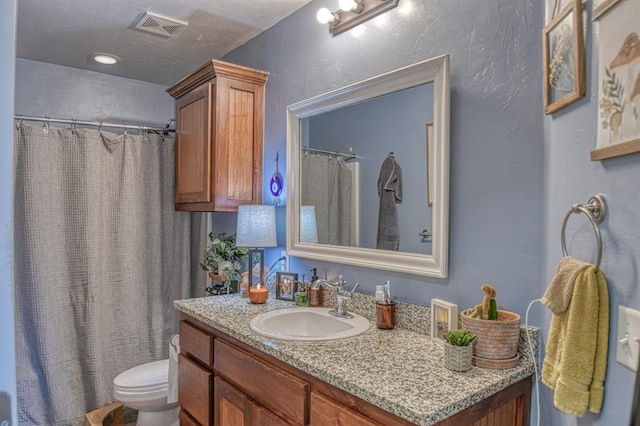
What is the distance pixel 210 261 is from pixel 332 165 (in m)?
1.03

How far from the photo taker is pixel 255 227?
6.81 ft

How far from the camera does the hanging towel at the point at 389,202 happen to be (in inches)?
64.1

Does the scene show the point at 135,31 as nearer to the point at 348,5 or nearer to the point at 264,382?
the point at 348,5

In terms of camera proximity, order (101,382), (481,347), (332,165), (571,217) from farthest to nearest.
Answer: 1. (101,382)
2. (332,165)
3. (481,347)
4. (571,217)

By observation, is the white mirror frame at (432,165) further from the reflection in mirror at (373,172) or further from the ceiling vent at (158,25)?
the ceiling vent at (158,25)

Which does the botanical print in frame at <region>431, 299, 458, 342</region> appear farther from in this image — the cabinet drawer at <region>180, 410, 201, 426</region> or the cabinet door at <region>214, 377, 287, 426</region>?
the cabinet drawer at <region>180, 410, 201, 426</region>

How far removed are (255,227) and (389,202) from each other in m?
0.75

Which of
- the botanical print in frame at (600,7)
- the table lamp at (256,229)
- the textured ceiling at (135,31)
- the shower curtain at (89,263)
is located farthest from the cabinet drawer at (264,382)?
the textured ceiling at (135,31)

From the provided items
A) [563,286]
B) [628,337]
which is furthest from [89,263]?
[628,337]

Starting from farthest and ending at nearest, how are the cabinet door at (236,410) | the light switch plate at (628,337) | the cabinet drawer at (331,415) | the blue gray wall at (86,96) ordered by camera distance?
1. the blue gray wall at (86,96)
2. the cabinet door at (236,410)
3. the cabinet drawer at (331,415)
4. the light switch plate at (628,337)

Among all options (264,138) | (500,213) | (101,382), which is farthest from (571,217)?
(101,382)

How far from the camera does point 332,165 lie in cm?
193

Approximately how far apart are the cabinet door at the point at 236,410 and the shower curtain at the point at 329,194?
2.51 ft

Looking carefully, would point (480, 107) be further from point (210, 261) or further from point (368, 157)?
point (210, 261)
